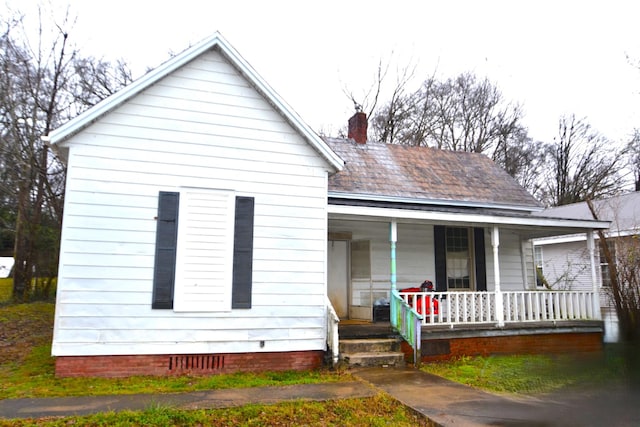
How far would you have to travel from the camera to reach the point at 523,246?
1344 centimetres

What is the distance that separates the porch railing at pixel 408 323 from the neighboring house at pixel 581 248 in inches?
310

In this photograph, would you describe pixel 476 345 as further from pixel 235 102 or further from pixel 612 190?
pixel 612 190

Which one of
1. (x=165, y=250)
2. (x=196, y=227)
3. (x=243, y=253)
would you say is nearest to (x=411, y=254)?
(x=243, y=253)

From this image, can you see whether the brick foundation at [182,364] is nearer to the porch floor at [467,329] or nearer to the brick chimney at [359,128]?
the porch floor at [467,329]

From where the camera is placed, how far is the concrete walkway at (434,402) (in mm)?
5621

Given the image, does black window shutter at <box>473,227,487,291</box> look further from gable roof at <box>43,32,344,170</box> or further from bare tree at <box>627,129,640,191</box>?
bare tree at <box>627,129,640,191</box>

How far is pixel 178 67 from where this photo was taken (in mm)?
8352

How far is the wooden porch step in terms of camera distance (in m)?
8.62

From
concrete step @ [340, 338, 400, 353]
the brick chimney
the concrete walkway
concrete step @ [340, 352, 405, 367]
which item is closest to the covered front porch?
concrete step @ [340, 338, 400, 353]

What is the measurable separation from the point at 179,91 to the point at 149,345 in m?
4.55

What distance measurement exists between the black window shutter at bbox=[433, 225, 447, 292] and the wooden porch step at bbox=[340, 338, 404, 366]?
3.35 metres

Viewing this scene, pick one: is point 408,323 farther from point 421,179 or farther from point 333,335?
point 421,179

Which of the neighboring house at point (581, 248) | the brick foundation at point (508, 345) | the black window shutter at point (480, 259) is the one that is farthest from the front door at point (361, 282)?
the neighboring house at point (581, 248)

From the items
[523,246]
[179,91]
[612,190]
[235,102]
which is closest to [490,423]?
[235,102]
